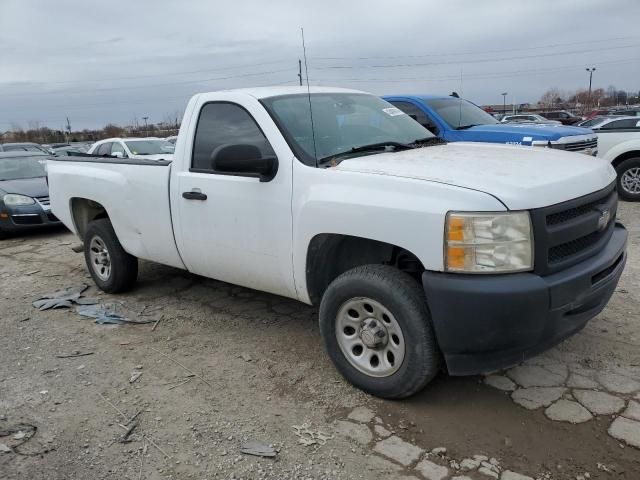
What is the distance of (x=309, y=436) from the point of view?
3.00 meters

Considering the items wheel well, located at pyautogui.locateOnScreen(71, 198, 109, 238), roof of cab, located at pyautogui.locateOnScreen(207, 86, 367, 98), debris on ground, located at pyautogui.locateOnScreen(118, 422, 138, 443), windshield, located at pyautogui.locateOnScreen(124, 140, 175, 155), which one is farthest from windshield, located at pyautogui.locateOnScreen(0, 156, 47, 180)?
debris on ground, located at pyautogui.locateOnScreen(118, 422, 138, 443)

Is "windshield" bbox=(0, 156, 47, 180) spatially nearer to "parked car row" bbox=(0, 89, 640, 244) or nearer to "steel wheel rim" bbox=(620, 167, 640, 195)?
"parked car row" bbox=(0, 89, 640, 244)

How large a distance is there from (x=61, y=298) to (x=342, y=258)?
347 centimetres

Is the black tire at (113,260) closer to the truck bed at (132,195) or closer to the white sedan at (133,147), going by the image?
the truck bed at (132,195)

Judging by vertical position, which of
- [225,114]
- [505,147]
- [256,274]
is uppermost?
[225,114]

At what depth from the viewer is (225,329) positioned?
457cm

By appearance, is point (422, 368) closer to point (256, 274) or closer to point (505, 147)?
point (256, 274)

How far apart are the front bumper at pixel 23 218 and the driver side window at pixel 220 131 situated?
6.12 meters

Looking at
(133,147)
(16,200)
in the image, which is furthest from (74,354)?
(133,147)

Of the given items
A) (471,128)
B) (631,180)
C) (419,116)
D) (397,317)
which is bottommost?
(631,180)

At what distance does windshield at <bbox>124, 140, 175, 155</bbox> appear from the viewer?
12.6m

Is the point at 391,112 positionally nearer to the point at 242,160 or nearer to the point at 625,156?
the point at 242,160

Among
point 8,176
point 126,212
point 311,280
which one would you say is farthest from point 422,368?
point 8,176

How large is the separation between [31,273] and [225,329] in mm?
3585
